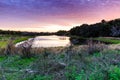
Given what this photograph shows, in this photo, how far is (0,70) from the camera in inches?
446

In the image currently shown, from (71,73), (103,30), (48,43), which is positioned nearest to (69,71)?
(71,73)

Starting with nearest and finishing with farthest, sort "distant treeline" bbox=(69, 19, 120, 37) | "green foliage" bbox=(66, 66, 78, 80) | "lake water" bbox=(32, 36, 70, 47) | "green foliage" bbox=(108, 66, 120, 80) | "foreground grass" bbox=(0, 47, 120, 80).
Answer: "green foliage" bbox=(108, 66, 120, 80), "foreground grass" bbox=(0, 47, 120, 80), "green foliage" bbox=(66, 66, 78, 80), "lake water" bbox=(32, 36, 70, 47), "distant treeline" bbox=(69, 19, 120, 37)

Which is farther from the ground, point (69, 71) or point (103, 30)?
point (103, 30)

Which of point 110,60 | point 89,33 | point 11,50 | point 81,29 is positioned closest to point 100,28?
point 89,33

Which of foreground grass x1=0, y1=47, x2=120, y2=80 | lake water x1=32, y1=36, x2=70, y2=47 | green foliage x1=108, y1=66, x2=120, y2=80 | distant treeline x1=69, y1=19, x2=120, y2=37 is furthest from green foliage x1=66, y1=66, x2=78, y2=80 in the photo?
distant treeline x1=69, y1=19, x2=120, y2=37

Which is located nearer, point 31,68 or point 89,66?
point 89,66

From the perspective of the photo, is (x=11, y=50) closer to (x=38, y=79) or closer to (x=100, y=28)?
(x=38, y=79)

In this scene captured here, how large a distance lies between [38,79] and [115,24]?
8889 cm

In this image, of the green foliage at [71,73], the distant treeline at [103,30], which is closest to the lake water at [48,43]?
the green foliage at [71,73]

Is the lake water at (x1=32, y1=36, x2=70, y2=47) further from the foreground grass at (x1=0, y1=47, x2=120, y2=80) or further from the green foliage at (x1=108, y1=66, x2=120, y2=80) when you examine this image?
the green foliage at (x1=108, y1=66, x2=120, y2=80)

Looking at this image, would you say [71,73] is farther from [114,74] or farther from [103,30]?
[103,30]

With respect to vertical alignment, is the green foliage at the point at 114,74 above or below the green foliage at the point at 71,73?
above

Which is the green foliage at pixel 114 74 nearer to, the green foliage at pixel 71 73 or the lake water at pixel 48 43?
the green foliage at pixel 71 73

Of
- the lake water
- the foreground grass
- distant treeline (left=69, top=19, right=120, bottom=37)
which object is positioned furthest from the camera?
distant treeline (left=69, top=19, right=120, bottom=37)
